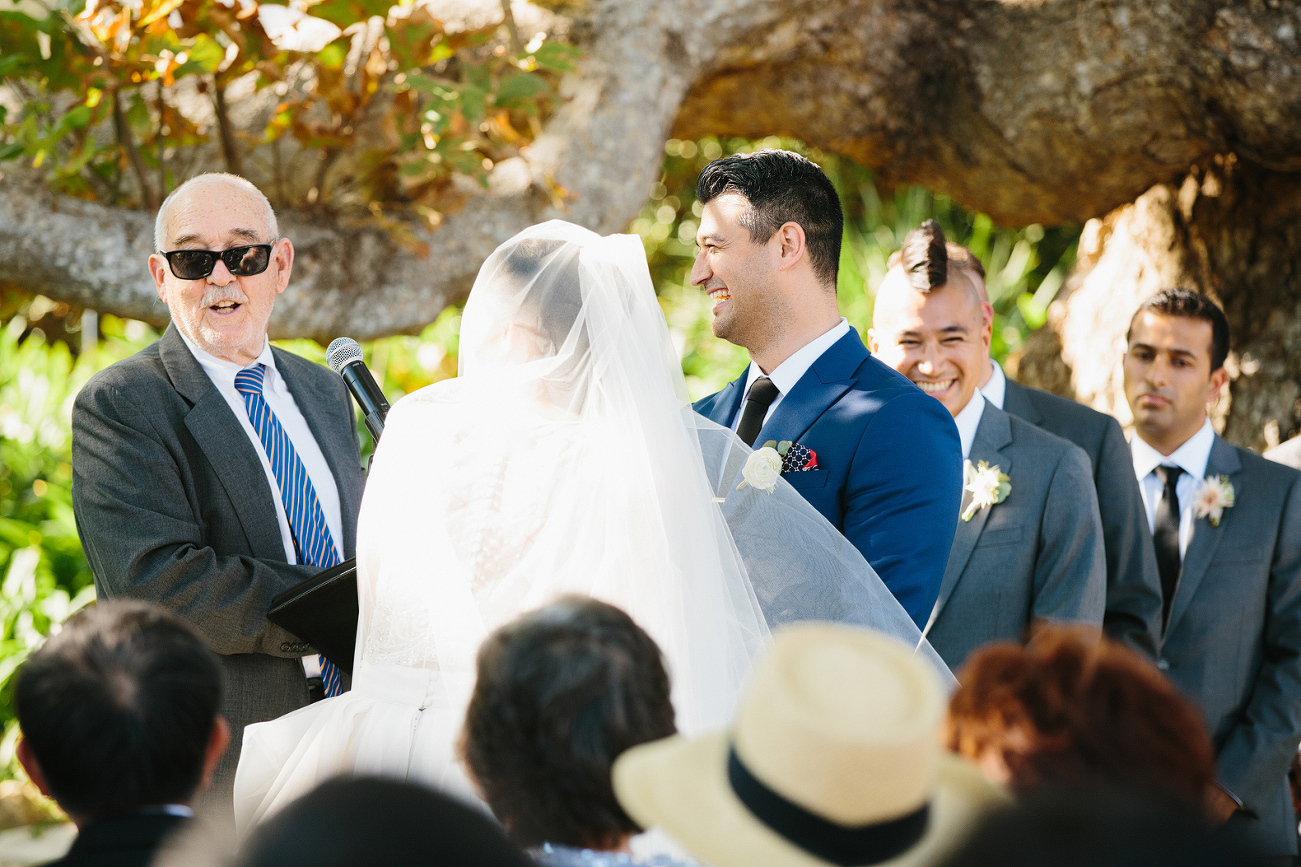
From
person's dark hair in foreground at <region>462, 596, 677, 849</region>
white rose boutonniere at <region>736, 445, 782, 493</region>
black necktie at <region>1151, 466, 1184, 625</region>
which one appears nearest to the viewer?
person's dark hair in foreground at <region>462, 596, 677, 849</region>

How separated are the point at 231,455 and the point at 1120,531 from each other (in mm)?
2682

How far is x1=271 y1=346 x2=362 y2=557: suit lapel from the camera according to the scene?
3.08 meters

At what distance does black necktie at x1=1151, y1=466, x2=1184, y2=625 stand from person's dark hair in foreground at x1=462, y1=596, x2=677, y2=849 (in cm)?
276

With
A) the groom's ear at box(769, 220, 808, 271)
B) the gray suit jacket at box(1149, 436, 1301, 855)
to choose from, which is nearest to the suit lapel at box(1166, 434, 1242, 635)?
the gray suit jacket at box(1149, 436, 1301, 855)

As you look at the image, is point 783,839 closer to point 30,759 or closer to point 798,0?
point 30,759

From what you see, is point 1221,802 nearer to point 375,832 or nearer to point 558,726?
point 558,726

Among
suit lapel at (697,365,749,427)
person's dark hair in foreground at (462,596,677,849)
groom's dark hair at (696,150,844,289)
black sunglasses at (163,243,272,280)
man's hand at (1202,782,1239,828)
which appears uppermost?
groom's dark hair at (696,150,844,289)

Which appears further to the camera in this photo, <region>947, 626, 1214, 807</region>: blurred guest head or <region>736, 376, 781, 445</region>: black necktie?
<region>736, 376, 781, 445</region>: black necktie

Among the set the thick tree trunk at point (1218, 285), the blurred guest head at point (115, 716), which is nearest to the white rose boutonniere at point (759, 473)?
the blurred guest head at point (115, 716)

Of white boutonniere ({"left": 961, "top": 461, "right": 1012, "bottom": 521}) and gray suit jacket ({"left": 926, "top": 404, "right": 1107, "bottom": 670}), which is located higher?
white boutonniere ({"left": 961, "top": 461, "right": 1012, "bottom": 521})

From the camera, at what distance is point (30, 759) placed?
146 cm

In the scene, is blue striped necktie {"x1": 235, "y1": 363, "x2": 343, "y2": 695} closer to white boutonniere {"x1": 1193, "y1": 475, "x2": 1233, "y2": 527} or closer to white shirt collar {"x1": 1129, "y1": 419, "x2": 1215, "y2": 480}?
white shirt collar {"x1": 1129, "y1": 419, "x2": 1215, "y2": 480}

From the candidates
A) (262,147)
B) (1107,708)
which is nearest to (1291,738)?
(1107,708)

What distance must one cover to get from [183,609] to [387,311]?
6.19 feet
